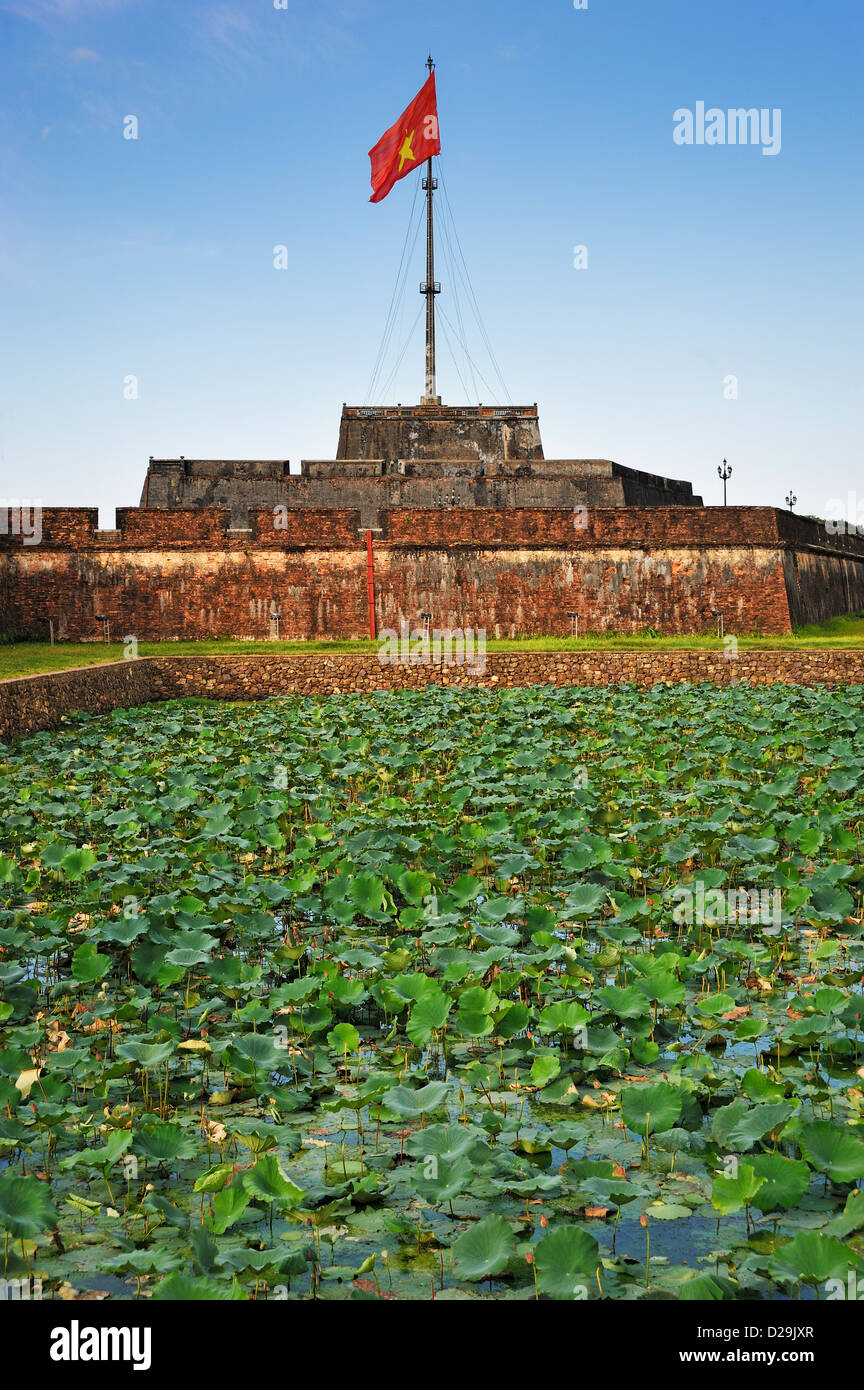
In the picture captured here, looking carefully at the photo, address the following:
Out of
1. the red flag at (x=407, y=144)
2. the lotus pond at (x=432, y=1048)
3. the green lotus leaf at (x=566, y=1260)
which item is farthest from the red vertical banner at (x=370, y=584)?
the green lotus leaf at (x=566, y=1260)

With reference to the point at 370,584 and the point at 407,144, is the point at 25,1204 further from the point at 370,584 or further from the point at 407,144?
the point at 407,144

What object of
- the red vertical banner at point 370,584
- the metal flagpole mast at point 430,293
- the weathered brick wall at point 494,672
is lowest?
the weathered brick wall at point 494,672

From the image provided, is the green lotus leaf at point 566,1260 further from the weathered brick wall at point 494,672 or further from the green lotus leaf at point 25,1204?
the weathered brick wall at point 494,672

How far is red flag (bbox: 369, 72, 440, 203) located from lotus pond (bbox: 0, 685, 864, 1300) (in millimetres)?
21848

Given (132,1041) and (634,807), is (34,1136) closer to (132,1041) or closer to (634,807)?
(132,1041)

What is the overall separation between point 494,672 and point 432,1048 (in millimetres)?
13531

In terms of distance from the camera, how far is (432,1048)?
4.10 m

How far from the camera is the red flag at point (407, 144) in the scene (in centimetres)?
2609

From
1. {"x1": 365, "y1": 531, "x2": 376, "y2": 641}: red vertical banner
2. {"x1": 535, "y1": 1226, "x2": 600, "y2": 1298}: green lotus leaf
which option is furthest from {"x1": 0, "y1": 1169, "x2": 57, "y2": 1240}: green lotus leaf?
{"x1": 365, "y1": 531, "x2": 376, "y2": 641}: red vertical banner

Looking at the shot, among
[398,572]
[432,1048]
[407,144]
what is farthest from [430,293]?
[432,1048]

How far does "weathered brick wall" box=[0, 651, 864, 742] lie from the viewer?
1698 cm

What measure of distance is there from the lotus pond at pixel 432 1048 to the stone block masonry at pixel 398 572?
12575 mm
